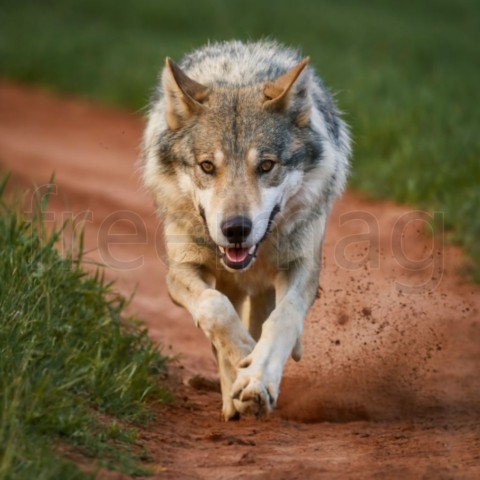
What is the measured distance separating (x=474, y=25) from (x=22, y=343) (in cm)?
1736

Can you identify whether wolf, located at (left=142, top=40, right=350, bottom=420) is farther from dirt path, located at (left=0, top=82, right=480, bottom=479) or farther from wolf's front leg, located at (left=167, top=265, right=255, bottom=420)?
dirt path, located at (left=0, top=82, right=480, bottom=479)

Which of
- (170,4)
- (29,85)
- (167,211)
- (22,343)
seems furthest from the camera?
(170,4)

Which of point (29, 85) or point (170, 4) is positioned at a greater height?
point (170, 4)

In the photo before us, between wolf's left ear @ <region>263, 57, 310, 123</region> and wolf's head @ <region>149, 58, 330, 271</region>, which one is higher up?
wolf's left ear @ <region>263, 57, 310, 123</region>

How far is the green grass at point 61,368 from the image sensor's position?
4.18 metres

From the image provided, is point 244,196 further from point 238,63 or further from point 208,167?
point 238,63

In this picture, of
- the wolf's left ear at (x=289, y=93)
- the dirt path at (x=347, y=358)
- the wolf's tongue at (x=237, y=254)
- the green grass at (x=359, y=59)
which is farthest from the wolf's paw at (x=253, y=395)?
the green grass at (x=359, y=59)

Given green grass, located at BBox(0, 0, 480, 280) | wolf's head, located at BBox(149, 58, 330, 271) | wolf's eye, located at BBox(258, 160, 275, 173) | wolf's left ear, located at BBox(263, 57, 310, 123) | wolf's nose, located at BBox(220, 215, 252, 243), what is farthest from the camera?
green grass, located at BBox(0, 0, 480, 280)

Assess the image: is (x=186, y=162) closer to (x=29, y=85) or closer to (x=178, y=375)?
(x=178, y=375)

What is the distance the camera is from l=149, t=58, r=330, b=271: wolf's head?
519 cm

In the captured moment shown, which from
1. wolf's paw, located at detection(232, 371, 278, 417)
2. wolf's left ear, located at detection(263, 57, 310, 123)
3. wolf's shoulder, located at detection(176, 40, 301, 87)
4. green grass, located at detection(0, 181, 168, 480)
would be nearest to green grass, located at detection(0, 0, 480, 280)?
wolf's shoulder, located at detection(176, 40, 301, 87)

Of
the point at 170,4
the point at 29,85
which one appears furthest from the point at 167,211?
the point at 170,4

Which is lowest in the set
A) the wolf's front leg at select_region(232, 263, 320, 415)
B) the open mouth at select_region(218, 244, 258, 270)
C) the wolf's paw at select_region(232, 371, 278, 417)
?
the wolf's paw at select_region(232, 371, 278, 417)

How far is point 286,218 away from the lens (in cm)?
566
